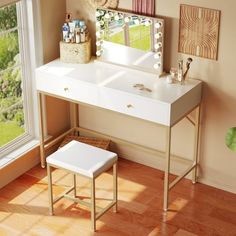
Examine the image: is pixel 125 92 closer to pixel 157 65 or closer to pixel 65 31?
pixel 157 65

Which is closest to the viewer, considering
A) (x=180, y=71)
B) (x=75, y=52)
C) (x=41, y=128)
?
(x=180, y=71)

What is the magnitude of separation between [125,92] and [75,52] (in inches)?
26.0

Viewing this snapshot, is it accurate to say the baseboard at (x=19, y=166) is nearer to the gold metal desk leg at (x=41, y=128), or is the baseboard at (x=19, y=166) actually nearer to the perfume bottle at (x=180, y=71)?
the gold metal desk leg at (x=41, y=128)

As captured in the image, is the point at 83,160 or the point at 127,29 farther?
the point at 127,29

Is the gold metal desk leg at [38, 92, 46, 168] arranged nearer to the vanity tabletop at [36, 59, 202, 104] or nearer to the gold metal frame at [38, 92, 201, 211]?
the gold metal frame at [38, 92, 201, 211]

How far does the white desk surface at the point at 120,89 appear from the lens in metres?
4.13

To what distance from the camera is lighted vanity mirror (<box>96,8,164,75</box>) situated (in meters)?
4.38

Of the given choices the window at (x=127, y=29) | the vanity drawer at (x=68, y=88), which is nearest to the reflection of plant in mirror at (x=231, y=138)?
the window at (x=127, y=29)

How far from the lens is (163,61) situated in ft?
14.7

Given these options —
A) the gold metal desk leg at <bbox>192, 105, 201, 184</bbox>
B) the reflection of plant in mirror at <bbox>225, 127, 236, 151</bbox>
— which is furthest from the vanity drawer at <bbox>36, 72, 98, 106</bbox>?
the reflection of plant in mirror at <bbox>225, 127, 236, 151</bbox>

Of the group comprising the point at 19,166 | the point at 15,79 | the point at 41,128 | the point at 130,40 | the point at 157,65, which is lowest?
the point at 19,166

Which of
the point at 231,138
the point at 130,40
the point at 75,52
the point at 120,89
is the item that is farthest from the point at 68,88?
the point at 231,138

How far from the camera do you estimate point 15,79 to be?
4.69 meters

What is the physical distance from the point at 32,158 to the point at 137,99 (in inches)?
47.0
